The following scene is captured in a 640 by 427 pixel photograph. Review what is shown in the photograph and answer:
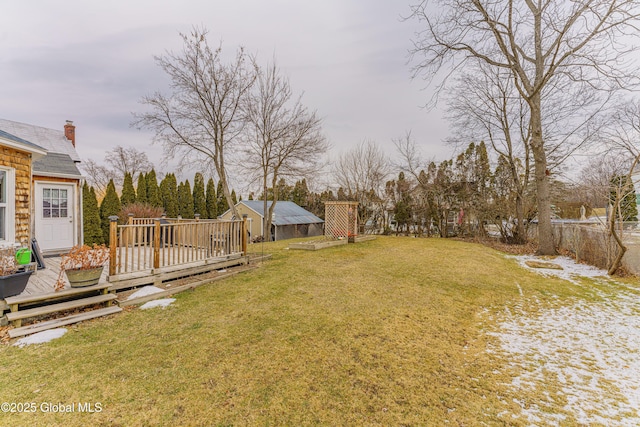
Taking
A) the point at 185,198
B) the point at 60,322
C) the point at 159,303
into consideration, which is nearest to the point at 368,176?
the point at 185,198

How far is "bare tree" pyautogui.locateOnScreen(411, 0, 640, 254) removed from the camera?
7652 millimetres

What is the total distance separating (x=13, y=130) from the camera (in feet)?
30.1

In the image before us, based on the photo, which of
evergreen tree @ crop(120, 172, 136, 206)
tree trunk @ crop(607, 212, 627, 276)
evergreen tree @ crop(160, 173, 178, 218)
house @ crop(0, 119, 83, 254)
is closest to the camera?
house @ crop(0, 119, 83, 254)

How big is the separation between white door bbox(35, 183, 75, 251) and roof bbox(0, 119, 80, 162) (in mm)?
1644

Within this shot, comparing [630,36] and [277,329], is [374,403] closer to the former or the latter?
[277,329]

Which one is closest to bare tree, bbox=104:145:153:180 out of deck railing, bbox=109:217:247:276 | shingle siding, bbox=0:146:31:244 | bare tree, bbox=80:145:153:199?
bare tree, bbox=80:145:153:199

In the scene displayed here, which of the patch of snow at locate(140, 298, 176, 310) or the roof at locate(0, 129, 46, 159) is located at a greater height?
the roof at locate(0, 129, 46, 159)

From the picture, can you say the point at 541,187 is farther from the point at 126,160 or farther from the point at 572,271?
the point at 126,160

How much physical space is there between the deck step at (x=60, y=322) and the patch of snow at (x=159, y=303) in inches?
14.1

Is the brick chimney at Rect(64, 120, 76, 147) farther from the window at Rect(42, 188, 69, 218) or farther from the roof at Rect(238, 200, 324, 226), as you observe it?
the roof at Rect(238, 200, 324, 226)

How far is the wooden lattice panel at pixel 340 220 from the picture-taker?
12555mm

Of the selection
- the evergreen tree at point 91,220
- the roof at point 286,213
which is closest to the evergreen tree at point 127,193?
the evergreen tree at point 91,220

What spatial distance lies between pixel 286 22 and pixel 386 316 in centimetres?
1054

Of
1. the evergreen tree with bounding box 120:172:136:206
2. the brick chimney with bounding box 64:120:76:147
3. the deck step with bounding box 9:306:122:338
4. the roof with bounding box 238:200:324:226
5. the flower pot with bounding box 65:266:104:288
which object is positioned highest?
the brick chimney with bounding box 64:120:76:147
